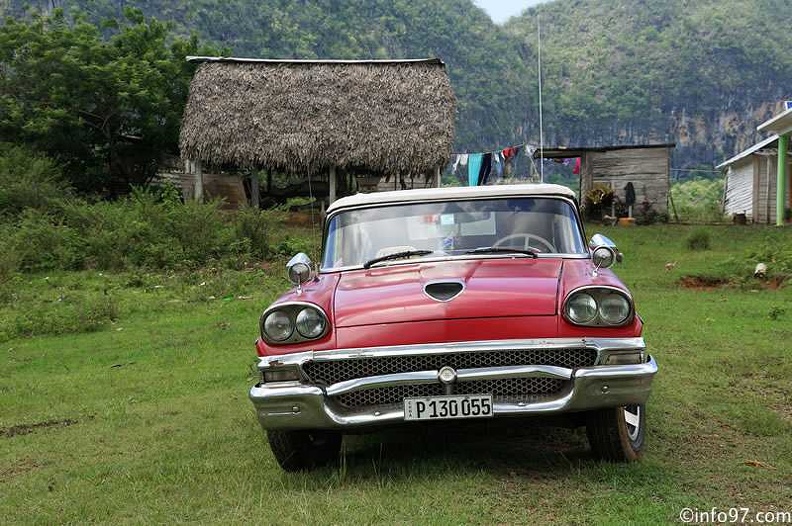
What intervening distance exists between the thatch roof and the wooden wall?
7.58 meters

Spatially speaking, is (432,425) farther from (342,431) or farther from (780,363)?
(780,363)

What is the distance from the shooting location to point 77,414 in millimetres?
6781

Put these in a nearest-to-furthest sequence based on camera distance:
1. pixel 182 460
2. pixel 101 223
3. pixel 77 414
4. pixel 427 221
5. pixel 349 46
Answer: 1. pixel 182 460
2. pixel 427 221
3. pixel 77 414
4. pixel 101 223
5. pixel 349 46

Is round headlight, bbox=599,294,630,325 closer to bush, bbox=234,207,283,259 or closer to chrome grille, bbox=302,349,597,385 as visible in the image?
chrome grille, bbox=302,349,597,385

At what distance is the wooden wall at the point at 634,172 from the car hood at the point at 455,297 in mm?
25228

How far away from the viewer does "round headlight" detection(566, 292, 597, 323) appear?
4.18m

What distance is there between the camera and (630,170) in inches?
1144

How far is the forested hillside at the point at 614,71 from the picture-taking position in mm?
70688

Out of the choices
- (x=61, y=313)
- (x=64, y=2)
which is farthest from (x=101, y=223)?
(x=64, y=2)

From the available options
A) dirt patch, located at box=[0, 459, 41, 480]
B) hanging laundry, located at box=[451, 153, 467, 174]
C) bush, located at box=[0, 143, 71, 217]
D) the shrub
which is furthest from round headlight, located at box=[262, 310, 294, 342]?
hanging laundry, located at box=[451, 153, 467, 174]

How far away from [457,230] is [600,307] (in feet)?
4.52

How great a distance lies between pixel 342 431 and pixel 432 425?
46cm

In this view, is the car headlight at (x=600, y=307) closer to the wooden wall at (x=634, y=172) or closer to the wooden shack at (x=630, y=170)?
the wooden shack at (x=630, y=170)

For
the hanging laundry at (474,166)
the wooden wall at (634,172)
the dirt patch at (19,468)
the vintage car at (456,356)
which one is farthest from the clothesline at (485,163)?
the vintage car at (456,356)
